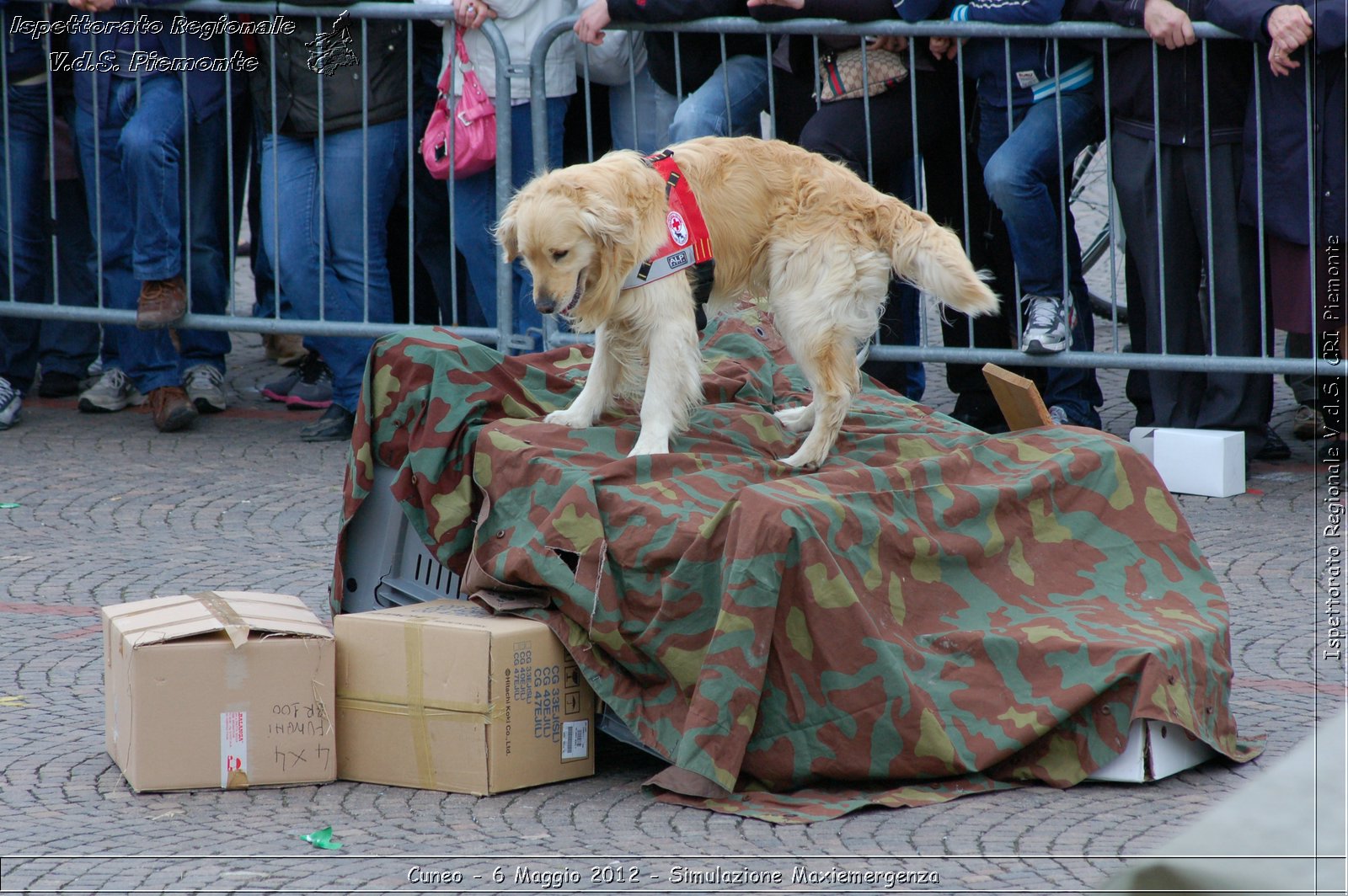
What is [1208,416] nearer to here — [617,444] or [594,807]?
[617,444]

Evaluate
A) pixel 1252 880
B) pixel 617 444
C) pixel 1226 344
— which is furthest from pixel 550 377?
pixel 1252 880

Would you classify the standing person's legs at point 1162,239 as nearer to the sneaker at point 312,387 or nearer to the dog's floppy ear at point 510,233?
the dog's floppy ear at point 510,233

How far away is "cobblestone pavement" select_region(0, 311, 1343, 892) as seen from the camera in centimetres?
328

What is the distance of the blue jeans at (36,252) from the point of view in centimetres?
757

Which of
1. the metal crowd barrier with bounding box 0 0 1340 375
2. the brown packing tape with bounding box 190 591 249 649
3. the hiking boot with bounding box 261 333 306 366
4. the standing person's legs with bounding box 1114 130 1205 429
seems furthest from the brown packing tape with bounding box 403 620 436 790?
the hiking boot with bounding box 261 333 306 366

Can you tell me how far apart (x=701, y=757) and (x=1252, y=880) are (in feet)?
8.08

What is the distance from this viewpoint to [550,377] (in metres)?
5.00

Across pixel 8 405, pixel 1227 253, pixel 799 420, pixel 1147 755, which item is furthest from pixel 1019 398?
pixel 8 405

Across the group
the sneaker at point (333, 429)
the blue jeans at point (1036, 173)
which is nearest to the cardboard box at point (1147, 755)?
the blue jeans at point (1036, 173)

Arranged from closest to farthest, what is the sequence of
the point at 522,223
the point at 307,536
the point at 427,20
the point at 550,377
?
the point at 522,223, the point at 550,377, the point at 307,536, the point at 427,20

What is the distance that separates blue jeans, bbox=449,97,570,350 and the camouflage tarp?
271cm

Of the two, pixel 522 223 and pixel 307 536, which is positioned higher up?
pixel 522 223

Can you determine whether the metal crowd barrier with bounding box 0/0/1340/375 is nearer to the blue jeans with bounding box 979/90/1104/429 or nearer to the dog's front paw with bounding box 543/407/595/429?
the blue jeans with bounding box 979/90/1104/429

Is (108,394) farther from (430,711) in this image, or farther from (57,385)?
(430,711)
